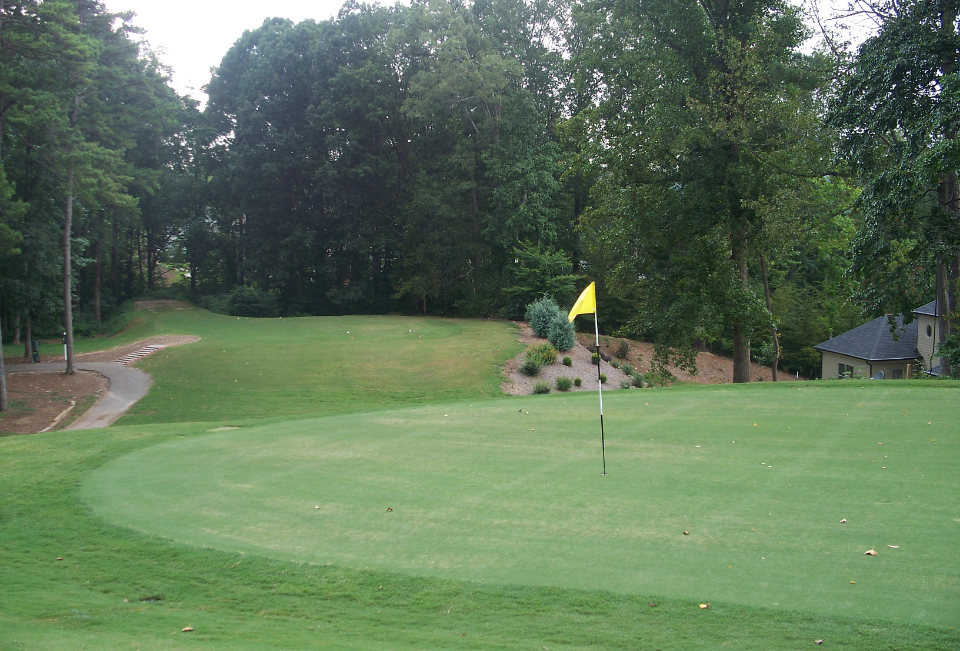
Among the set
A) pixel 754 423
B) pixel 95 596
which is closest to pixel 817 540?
pixel 754 423

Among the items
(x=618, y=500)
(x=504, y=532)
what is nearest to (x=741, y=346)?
(x=618, y=500)

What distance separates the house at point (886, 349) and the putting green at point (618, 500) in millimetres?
23858

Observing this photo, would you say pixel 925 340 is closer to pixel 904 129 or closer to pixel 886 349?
pixel 886 349

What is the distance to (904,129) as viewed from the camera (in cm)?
1305

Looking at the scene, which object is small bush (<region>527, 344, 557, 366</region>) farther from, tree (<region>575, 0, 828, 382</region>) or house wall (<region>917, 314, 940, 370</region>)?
house wall (<region>917, 314, 940, 370</region>)

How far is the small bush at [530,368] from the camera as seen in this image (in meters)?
28.6

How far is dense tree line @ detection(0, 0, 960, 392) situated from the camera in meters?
15.3

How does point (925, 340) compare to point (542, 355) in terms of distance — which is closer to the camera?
point (542, 355)

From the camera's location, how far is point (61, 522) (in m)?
7.08

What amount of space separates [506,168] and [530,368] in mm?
17045

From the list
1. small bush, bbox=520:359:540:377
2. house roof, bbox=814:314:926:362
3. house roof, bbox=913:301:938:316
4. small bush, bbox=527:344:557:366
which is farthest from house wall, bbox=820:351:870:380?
small bush, bbox=520:359:540:377

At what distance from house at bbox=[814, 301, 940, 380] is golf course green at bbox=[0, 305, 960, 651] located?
23.6 meters

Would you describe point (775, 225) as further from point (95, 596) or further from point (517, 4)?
point (517, 4)

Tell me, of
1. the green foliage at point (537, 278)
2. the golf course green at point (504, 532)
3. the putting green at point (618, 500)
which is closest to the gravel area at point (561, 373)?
the green foliage at point (537, 278)
